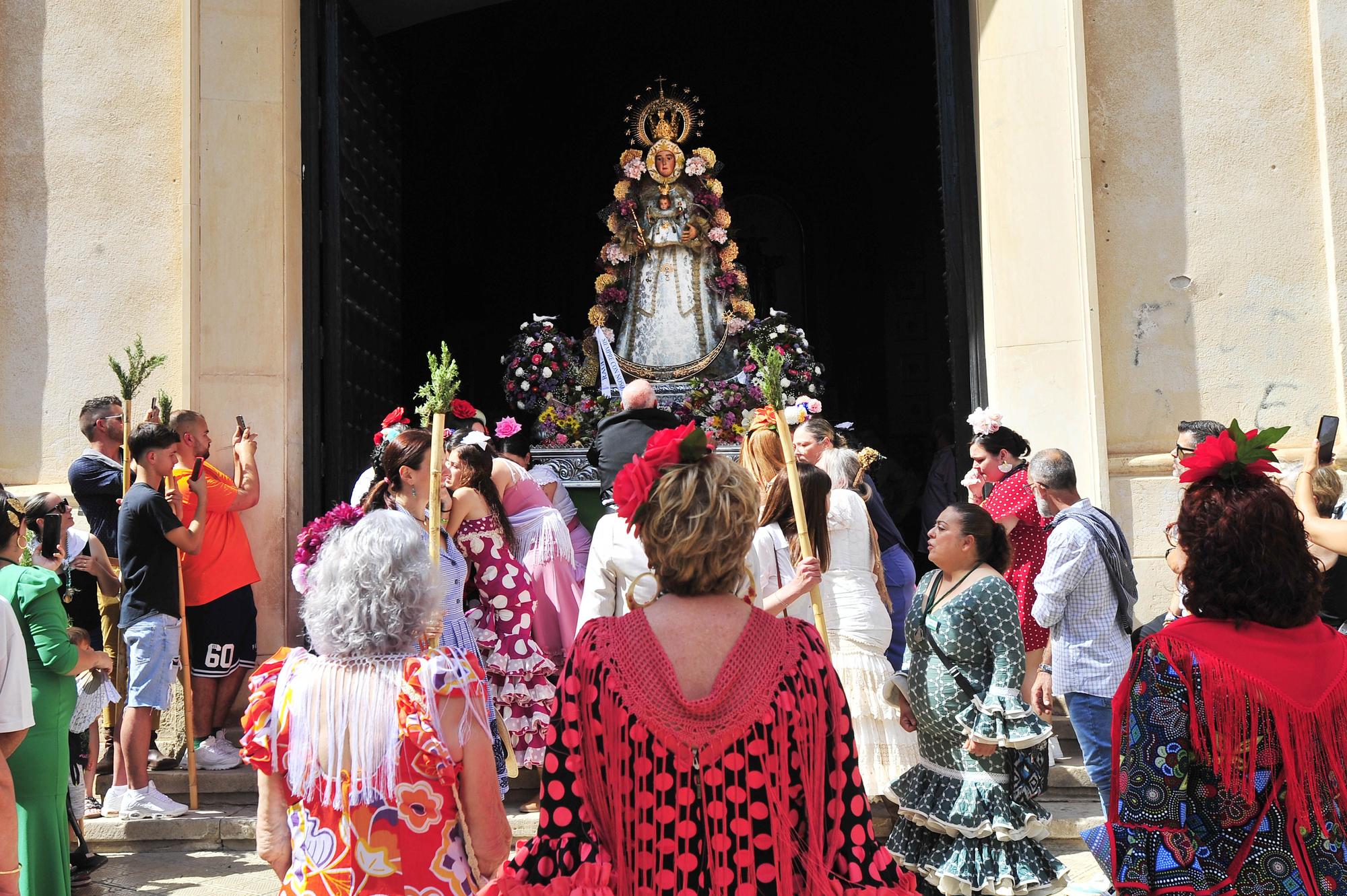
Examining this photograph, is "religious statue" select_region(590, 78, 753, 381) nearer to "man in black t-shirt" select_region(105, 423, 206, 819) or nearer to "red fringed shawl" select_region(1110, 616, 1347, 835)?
"man in black t-shirt" select_region(105, 423, 206, 819)

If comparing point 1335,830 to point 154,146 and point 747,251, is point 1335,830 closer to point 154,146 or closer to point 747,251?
point 154,146

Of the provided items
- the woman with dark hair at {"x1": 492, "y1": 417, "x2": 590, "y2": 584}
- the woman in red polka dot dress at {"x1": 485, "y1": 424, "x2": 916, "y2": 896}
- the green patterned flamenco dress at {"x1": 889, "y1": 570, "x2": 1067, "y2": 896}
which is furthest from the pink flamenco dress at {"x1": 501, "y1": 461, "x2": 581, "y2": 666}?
the woman in red polka dot dress at {"x1": 485, "y1": 424, "x2": 916, "y2": 896}

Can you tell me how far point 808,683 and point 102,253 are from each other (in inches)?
263

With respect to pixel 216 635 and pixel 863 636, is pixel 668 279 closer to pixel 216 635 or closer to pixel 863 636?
pixel 216 635

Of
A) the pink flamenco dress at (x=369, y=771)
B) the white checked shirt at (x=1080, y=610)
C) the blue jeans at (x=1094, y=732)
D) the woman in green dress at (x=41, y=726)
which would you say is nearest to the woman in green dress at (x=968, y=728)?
the white checked shirt at (x=1080, y=610)

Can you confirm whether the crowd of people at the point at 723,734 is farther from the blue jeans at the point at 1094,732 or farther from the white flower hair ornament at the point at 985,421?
the white flower hair ornament at the point at 985,421

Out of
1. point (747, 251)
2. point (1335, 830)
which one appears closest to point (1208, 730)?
point (1335, 830)

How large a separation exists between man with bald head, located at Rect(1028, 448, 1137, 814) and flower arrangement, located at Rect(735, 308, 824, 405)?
4.79 meters

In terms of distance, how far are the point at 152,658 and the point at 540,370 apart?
4565 millimetres

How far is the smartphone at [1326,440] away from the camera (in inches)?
195

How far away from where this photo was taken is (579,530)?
779 centimetres

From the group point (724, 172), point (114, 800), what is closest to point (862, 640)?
point (114, 800)

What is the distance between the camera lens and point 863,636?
18.9 feet

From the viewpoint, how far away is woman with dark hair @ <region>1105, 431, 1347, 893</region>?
2.80m
